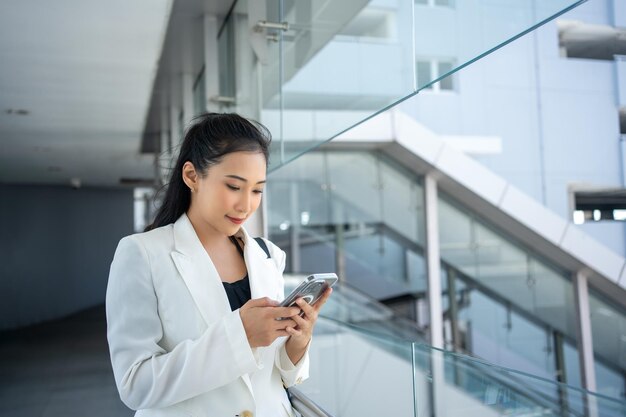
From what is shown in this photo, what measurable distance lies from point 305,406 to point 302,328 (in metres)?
0.71

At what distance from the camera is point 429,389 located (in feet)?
8.01

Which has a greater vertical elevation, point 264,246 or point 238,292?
point 264,246

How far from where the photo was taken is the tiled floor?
6016 millimetres

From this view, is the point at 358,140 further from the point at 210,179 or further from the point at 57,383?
the point at 210,179

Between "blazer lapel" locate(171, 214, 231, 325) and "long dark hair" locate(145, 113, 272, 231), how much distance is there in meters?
0.14

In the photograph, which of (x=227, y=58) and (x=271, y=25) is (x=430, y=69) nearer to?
(x=271, y=25)

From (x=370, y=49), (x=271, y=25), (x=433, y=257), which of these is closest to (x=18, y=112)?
(x=271, y=25)

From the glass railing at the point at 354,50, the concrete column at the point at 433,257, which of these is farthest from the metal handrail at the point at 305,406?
the concrete column at the point at 433,257

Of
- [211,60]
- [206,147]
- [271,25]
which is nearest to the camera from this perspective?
[206,147]

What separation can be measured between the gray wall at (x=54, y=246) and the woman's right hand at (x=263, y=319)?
1283 cm

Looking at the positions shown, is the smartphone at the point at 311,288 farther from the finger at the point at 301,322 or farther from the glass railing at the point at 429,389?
the glass railing at the point at 429,389

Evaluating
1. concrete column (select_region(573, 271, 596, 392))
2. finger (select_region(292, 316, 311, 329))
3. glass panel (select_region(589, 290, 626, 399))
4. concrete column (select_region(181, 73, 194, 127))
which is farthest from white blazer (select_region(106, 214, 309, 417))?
glass panel (select_region(589, 290, 626, 399))

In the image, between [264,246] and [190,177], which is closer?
[190,177]

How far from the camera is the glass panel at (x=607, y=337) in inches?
432
